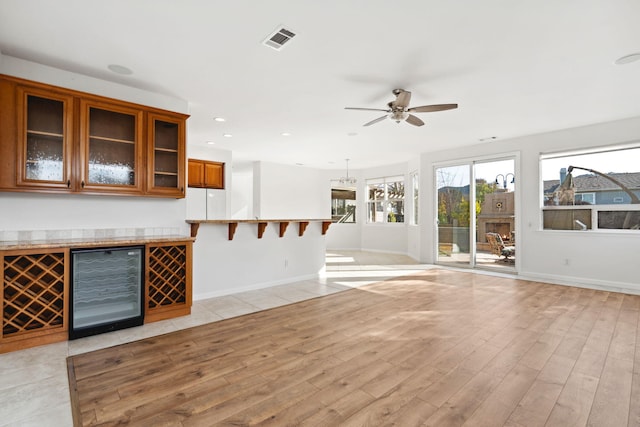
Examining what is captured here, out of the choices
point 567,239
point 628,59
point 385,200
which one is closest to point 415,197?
point 385,200

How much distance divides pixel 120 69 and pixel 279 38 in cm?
180

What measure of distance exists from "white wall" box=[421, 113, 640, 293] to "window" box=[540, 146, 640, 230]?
0.17 metres

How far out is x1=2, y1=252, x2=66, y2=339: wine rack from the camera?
8.44 feet

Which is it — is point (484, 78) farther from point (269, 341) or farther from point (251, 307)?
point (251, 307)

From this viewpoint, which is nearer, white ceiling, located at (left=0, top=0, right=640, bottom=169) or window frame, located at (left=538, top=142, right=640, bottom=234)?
white ceiling, located at (left=0, top=0, right=640, bottom=169)

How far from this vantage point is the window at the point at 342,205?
1039 centimetres

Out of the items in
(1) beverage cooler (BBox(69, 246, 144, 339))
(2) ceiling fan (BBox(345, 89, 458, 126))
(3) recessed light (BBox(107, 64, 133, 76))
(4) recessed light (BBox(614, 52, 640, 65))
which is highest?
(4) recessed light (BBox(614, 52, 640, 65))

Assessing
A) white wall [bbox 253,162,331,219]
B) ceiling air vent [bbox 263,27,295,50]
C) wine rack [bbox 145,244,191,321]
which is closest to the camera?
ceiling air vent [bbox 263,27,295,50]

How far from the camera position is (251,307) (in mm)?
3771

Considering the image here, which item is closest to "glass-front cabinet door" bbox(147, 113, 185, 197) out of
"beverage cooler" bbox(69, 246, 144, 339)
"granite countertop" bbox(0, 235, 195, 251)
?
"granite countertop" bbox(0, 235, 195, 251)

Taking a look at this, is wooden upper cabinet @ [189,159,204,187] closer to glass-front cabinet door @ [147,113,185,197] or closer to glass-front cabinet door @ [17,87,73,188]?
glass-front cabinet door @ [147,113,185,197]

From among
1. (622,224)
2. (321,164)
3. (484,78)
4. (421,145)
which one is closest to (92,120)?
(484,78)

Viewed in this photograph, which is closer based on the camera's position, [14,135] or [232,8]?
[232,8]

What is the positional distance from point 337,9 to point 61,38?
2376 mm
